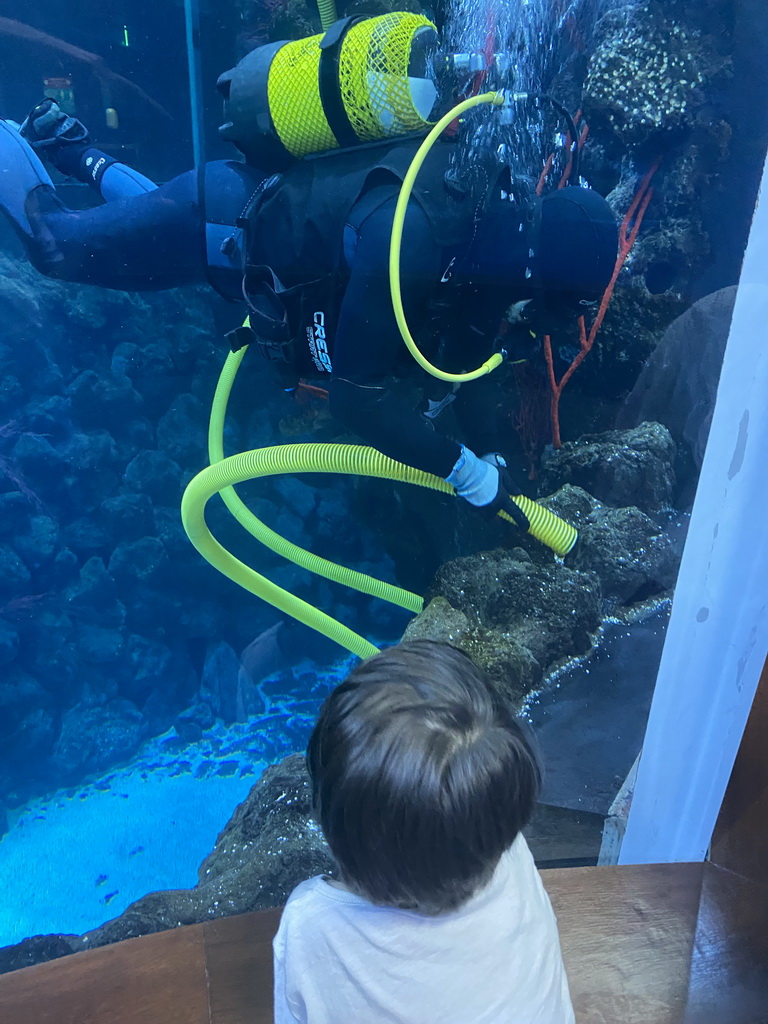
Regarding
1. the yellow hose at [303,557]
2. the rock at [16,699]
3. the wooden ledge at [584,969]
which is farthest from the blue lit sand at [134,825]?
the wooden ledge at [584,969]

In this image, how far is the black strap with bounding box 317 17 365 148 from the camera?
1.20 metres

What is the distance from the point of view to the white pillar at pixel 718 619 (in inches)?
49.5

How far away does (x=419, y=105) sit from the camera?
1257mm

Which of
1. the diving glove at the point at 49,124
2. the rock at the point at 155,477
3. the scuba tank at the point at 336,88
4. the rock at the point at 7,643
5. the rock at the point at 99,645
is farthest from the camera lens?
the rock at the point at 99,645

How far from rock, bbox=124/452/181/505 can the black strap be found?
1093 mm

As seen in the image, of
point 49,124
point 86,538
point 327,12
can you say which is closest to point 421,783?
point 327,12

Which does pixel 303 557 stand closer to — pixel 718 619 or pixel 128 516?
pixel 128 516

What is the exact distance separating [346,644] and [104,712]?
983 mm

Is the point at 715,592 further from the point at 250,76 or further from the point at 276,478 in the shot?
the point at 250,76

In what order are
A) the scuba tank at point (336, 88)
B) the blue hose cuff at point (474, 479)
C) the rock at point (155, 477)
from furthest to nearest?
the rock at point (155, 477), the blue hose cuff at point (474, 479), the scuba tank at point (336, 88)

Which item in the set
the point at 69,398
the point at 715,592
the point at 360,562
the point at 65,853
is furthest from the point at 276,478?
the point at 65,853

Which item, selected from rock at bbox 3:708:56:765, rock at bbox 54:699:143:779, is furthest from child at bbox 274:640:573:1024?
rock at bbox 3:708:56:765

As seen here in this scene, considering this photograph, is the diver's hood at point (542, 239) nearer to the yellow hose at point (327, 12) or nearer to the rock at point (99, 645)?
the yellow hose at point (327, 12)

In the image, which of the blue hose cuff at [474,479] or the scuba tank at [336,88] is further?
the blue hose cuff at [474,479]
